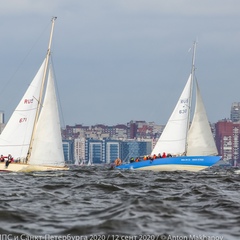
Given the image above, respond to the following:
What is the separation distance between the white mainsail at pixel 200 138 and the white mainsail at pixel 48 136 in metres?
18.1

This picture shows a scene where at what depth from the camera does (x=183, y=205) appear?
65.3 feet

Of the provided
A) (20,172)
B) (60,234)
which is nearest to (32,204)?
(60,234)

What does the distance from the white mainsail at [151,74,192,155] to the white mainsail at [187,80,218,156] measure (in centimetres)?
78

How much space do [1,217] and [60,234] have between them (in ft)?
8.82

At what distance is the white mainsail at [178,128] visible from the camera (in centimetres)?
6234

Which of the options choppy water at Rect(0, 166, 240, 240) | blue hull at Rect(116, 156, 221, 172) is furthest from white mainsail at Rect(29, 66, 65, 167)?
choppy water at Rect(0, 166, 240, 240)

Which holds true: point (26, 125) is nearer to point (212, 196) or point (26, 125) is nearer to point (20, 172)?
point (20, 172)

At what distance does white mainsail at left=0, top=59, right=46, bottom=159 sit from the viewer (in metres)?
45.5

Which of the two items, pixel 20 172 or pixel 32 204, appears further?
pixel 20 172

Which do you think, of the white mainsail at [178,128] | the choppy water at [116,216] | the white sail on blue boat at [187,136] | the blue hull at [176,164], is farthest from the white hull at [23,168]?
the choppy water at [116,216]

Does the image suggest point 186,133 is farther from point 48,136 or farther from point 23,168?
point 23,168

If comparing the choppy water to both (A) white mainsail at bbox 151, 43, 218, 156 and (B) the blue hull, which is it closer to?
(B) the blue hull

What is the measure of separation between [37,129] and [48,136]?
850mm

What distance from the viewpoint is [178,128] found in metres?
62.5
